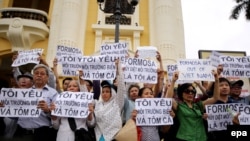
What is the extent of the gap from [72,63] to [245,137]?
8.75 ft

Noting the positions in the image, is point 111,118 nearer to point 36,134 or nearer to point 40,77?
point 36,134

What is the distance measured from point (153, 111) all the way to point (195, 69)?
1.29 m

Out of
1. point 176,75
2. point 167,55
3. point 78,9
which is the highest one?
point 78,9

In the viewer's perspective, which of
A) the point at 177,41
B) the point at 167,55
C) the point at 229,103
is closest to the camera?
the point at 229,103

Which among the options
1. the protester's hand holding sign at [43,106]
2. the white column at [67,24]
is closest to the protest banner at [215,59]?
the protester's hand holding sign at [43,106]

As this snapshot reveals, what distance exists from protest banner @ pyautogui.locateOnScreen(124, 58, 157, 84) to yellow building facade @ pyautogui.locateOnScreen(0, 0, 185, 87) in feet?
20.7

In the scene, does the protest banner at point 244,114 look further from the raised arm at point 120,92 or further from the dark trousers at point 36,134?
the dark trousers at point 36,134

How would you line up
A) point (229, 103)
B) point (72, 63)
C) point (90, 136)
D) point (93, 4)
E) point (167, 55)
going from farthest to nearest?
point (93, 4)
point (167, 55)
point (72, 63)
point (229, 103)
point (90, 136)

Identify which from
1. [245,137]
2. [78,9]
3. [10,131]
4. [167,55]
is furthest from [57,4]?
[245,137]

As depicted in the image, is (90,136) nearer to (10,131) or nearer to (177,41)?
(10,131)

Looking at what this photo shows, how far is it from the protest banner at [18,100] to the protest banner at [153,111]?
1.26 meters

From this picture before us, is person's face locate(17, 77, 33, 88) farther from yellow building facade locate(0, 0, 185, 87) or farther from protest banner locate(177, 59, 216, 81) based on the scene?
yellow building facade locate(0, 0, 185, 87)

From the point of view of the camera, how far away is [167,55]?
10609 millimetres

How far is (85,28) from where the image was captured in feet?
38.8
